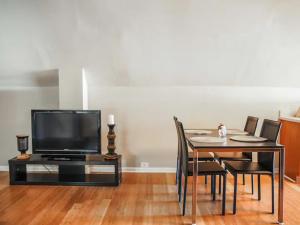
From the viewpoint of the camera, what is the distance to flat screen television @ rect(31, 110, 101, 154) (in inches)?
159

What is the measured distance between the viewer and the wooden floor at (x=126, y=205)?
2885mm

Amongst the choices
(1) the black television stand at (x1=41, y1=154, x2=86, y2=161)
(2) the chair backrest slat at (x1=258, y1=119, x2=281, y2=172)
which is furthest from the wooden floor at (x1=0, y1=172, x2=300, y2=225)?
(2) the chair backrest slat at (x1=258, y1=119, x2=281, y2=172)

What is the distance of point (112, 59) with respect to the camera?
13.5 feet

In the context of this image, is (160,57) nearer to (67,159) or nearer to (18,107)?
(67,159)

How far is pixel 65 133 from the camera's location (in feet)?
13.4

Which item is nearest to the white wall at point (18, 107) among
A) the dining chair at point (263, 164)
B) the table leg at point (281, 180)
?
the dining chair at point (263, 164)

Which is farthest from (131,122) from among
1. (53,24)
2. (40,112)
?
(53,24)

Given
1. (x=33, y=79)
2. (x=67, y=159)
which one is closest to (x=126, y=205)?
(x=67, y=159)

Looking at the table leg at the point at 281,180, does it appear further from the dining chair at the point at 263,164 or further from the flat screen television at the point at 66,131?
the flat screen television at the point at 66,131

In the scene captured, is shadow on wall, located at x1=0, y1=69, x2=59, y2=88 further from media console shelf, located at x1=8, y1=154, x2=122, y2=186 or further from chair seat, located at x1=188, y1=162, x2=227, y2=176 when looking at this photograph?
chair seat, located at x1=188, y1=162, x2=227, y2=176

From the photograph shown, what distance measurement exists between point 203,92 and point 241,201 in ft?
5.63

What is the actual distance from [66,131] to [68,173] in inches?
23.5

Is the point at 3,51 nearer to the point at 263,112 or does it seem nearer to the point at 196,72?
the point at 196,72

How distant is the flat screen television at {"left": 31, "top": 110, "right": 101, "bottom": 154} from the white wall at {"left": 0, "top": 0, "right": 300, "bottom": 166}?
0.29 metres
